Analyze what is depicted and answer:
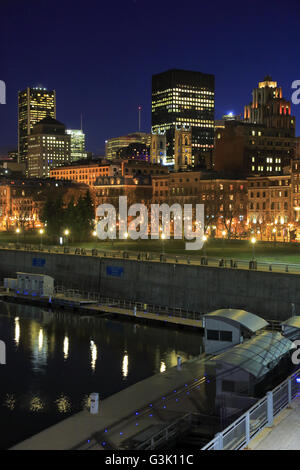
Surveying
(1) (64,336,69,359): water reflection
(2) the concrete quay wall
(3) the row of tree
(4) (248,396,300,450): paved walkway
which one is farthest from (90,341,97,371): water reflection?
(3) the row of tree

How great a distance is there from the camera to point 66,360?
155 feet

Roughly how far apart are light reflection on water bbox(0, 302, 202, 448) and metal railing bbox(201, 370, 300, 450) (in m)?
13.2

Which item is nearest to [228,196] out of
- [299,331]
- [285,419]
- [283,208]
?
[283,208]

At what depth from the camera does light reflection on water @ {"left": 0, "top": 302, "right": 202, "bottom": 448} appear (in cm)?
3516

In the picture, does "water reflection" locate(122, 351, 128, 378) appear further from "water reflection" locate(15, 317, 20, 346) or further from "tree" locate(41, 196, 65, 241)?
"tree" locate(41, 196, 65, 241)

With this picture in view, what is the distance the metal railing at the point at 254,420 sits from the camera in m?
20.3

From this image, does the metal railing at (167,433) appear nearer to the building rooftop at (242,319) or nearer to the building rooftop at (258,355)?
the building rooftop at (258,355)

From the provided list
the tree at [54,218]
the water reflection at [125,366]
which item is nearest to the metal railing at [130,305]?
the water reflection at [125,366]

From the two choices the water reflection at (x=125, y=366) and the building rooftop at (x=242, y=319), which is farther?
the building rooftop at (x=242, y=319)

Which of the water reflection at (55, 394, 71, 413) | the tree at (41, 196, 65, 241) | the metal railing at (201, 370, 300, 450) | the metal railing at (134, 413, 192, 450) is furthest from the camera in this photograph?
the tree at (41, 196, 65, 241)

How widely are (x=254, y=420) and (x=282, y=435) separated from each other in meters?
1.18

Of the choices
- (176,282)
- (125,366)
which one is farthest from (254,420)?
(176,282)

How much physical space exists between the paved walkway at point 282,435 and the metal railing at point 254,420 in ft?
0.89
